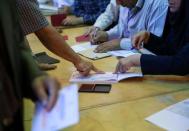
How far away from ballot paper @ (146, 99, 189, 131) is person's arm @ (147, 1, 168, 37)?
0.92 metres

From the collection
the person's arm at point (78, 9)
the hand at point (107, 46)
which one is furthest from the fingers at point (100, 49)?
the person's arm at point (78, 9)

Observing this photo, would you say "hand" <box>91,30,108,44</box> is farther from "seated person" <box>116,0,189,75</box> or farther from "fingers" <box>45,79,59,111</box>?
"fingers" <box>45,79,59,111</box>

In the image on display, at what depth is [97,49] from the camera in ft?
7.42

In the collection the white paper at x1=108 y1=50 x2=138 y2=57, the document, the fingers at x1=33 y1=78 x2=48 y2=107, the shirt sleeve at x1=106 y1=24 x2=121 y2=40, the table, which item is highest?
the fingers at x1=33 y1=78 x2=48 y2=107

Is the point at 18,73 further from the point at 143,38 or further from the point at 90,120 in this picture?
the point at 143,38

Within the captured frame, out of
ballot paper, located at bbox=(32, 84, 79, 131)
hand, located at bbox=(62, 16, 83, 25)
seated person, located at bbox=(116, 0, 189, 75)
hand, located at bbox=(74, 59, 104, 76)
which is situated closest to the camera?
ballot paper, located at bbox=(32, 84, 79, 131)

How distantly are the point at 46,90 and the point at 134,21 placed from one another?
173cm

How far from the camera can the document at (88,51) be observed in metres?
2.16

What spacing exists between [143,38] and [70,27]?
110cm

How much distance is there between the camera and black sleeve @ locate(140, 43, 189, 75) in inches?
66.8

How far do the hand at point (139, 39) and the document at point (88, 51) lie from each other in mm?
209

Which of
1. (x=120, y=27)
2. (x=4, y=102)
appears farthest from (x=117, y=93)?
(x=120, y=27)

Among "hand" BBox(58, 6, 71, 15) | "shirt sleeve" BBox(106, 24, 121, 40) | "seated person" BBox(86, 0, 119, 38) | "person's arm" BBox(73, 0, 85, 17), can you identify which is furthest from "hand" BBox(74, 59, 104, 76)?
"hand" BBox(58, 6, 71, 15)

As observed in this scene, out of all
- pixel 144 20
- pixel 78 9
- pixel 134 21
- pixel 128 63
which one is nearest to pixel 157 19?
pixel 144 20
